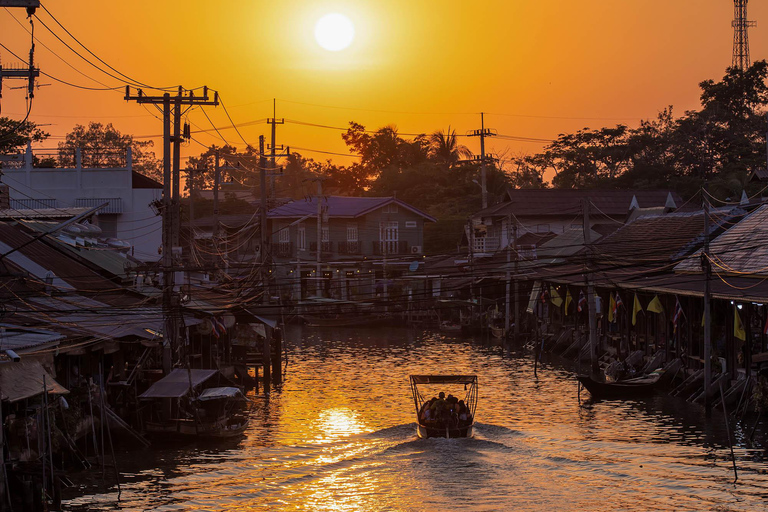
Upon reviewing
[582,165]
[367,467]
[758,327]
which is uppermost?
[582,165]

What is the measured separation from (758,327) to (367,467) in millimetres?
16389

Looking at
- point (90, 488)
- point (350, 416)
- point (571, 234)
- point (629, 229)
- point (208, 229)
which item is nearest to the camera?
point (90, 488)

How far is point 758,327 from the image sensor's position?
33.8 metres

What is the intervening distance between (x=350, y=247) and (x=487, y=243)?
12.2 meters

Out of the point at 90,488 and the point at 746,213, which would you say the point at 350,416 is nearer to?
the point at 90,488

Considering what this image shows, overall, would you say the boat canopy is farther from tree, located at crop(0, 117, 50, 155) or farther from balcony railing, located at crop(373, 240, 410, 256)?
balcony railing, located at crop(373, 240, 410, 256)

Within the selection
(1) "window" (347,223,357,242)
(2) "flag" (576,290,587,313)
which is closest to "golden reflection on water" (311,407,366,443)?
(2) "flag" (576,290,587,313)

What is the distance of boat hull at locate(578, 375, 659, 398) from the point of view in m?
37.6

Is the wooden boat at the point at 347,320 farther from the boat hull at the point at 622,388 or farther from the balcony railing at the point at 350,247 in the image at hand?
the boat hull at the point at 622,388

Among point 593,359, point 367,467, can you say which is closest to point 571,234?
point 593,359

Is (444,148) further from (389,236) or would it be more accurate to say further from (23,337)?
(23,337)

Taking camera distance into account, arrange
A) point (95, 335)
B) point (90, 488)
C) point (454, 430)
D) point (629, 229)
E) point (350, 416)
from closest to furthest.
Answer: point (90, 488) < point (95, 335) < point (454, 430) < point (350, 416) < point (629, 229)

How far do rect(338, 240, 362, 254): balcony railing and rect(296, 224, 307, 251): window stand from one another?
3.08 metres

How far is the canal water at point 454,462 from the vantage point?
958 inches
